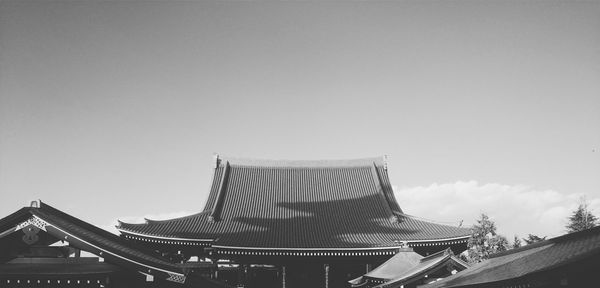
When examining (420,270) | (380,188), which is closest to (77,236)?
(420,270)

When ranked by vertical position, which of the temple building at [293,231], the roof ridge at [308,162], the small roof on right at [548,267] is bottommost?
the small roof on right at [548,267]

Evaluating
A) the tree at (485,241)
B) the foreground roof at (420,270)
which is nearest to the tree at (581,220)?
the tree at (485,241)

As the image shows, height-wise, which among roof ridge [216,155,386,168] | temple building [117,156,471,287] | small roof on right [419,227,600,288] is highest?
roof ridge [216,155,386,168]

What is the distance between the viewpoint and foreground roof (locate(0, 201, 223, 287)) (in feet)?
26.0

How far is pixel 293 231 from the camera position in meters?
20.8

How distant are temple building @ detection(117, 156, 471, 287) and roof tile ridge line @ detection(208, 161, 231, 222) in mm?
64

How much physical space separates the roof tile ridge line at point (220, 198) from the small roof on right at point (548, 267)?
1249 centimetres

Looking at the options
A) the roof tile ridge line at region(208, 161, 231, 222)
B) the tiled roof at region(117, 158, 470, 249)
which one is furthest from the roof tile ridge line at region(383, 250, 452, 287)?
the roof tile ridge line at region(208, 161, 231, 222)

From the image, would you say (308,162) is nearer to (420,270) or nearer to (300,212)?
(300,212)

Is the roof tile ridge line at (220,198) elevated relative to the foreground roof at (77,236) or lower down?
elevated

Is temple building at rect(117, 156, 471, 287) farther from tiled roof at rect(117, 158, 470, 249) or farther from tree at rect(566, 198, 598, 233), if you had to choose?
tree at rect(566, 198, 598, 233)

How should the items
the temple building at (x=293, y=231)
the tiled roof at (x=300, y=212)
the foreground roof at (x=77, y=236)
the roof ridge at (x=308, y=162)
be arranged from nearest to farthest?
the foreground roof at (x=77, y=236) → the temple building at (x=293, y=231) → the tiled roof at (x=300, y=212) → the roof ridge at (x=308, y=162)

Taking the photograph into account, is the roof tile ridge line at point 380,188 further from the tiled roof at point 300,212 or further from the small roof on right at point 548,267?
the small roof on right at point 548,267

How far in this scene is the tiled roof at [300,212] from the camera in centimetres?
1934
